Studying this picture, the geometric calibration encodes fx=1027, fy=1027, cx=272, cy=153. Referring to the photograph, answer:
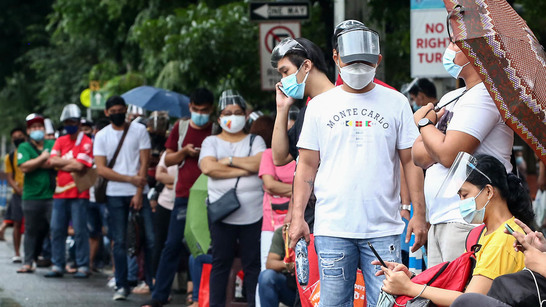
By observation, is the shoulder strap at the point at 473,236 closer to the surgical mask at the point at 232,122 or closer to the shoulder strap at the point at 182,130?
the surgical mask at the point at 232,122

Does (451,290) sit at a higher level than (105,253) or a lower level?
higher

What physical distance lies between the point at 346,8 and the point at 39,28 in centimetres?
2072

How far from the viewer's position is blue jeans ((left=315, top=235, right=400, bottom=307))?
5.34 meters

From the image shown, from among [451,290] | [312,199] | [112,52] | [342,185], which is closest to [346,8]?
[312,199]

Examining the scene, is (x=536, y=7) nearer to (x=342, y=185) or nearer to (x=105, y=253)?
(x=105, y=253)

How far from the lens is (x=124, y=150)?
1098cm

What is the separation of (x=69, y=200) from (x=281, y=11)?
3.60 m

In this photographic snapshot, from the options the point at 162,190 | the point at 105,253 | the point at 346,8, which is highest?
the point at 346,8

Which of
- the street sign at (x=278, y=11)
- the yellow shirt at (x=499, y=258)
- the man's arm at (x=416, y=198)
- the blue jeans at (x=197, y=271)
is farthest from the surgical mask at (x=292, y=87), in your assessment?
the street sign at (x=278, y=11)

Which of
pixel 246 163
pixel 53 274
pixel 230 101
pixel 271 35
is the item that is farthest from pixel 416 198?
pixel 53 274

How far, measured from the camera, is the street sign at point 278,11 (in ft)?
39.1

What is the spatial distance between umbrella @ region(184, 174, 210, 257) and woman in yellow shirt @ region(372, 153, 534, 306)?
174 inches

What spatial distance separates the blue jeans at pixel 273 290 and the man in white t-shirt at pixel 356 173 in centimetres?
223

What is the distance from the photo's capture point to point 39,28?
29.1m
